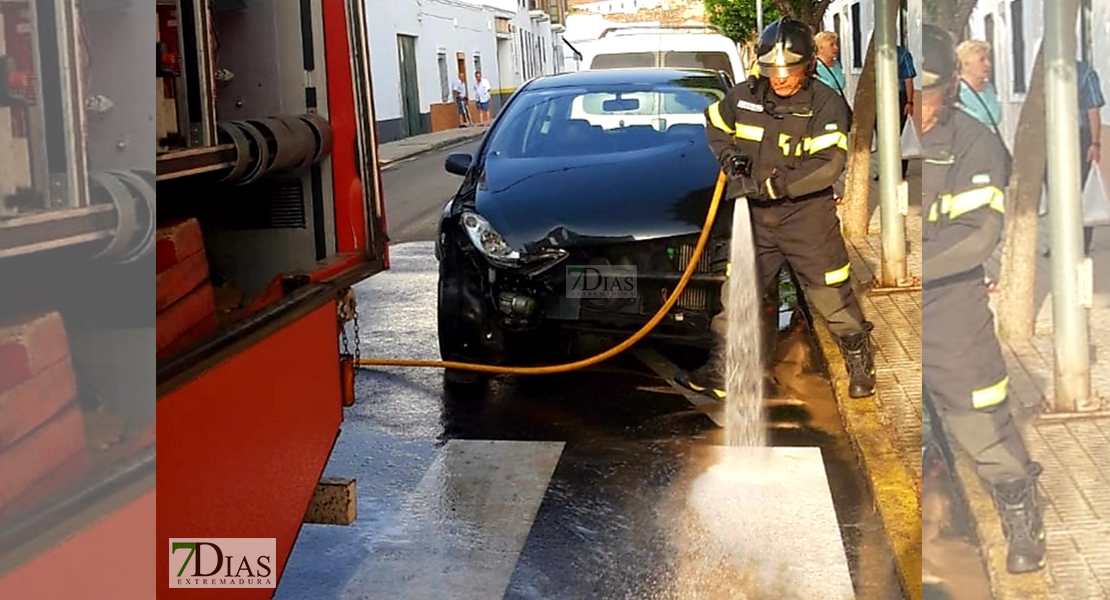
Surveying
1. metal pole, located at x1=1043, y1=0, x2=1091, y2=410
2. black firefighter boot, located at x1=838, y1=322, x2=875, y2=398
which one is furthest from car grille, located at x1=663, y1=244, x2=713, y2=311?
metal pole, located at x1=1043, y1=0, x2=1091, y2=410

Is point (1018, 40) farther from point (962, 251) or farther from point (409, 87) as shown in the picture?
point (409, 87)

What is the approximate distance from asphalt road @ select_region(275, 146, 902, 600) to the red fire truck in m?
1.13

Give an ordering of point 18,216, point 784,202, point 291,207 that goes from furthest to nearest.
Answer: point 784,202 → point 291,207 → point 18,216

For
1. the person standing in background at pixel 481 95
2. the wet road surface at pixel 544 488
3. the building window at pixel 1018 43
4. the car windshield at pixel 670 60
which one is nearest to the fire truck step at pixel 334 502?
the wet road surface at pixel 544 488

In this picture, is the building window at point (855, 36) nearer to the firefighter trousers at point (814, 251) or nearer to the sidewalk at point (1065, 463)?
the firefighter trousers at point (814, 251)

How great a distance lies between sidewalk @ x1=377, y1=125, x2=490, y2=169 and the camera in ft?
90.5

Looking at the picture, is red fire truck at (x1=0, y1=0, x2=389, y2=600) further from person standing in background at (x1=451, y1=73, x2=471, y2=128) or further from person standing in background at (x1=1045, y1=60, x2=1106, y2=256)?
person standing in background at (x1=451, y1=73, x2=471, y2=128)

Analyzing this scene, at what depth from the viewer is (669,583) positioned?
4.53 meters

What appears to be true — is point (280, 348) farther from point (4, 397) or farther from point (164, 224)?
point (4, 397)

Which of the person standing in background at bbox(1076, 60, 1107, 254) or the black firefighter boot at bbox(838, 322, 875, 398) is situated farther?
the black firefighter boot at bbox(838, 322, 875, 398)

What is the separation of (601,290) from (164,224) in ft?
12.4

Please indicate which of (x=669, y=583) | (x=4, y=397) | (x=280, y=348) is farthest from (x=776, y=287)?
(x=4, y=397)

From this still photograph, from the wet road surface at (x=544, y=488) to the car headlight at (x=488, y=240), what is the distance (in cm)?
82

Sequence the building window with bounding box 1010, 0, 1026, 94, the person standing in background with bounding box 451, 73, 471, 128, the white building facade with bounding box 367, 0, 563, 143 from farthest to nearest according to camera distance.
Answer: the person standing in background with bounding box 451, 73, 471, 128, the white building facade with bounding box 367, 0, 563, 143, the building window with bounding box 1010, 0, 1026, 94
